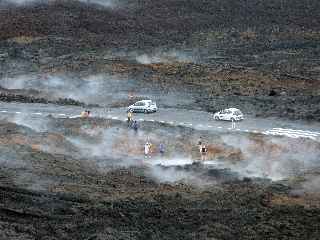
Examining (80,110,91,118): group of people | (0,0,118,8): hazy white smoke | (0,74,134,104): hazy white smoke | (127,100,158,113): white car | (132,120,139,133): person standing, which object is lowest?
(132,120,139,133): person standing

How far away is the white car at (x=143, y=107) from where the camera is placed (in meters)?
51.1

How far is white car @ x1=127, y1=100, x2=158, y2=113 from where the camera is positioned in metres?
51.1

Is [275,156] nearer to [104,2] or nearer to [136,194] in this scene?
[136,194]

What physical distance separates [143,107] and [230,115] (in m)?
7.51

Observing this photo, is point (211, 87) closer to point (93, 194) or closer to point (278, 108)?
point (278, 108)

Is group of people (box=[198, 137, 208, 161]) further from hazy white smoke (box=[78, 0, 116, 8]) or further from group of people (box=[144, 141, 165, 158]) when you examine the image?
hazy white smoke (box=[78, 0, 116, 8])

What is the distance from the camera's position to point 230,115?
47.8 m

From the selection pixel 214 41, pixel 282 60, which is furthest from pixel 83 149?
pixel 214 41

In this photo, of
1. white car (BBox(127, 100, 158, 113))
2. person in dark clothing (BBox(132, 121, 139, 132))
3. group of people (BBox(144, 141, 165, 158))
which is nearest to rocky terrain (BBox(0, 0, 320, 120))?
white car (BBox(127, 100, 158, 113))

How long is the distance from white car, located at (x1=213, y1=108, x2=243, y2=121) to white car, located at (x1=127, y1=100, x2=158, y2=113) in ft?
19.2

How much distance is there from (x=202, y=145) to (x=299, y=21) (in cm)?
4879

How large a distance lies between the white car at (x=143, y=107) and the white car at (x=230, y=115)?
585 centimetres

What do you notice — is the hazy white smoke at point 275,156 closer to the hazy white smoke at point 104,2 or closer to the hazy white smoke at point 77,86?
the hazy white smoke at point 77,86

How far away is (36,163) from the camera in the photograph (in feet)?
124
